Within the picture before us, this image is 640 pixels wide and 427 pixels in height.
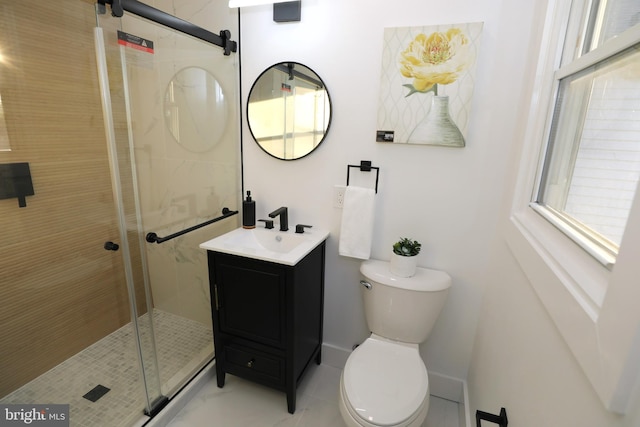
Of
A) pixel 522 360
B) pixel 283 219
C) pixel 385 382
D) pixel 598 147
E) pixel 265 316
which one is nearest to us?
pixel 598 147

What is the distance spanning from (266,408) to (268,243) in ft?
2.98

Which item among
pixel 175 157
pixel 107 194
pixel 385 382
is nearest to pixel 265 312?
pixel 385 382

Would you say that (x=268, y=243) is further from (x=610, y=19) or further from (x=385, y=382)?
(x=610, y=19)

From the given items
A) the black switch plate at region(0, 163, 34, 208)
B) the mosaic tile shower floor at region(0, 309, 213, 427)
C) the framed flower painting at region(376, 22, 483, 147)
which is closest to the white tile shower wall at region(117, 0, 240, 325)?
the mosaic tile shower floor at region(0, 309, 213, 427)

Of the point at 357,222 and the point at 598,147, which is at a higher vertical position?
the point at 598,147

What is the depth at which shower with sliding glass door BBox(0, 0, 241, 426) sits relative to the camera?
1.43 m

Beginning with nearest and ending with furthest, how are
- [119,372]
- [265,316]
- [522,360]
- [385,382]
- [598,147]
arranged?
[598,147]
[522,360]
[385,382]
[265,316]
[119,372]

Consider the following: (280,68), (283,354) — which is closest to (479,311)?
(283,354)

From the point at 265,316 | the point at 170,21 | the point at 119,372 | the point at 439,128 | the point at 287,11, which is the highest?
the point at 287,11

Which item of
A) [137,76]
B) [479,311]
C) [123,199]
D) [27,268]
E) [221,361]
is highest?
[137,76]

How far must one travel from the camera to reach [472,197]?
1.55m

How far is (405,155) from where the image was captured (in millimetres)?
1611

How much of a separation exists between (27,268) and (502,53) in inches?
99.4

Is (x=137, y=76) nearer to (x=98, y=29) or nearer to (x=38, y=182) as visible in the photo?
(x=98, y=29)
